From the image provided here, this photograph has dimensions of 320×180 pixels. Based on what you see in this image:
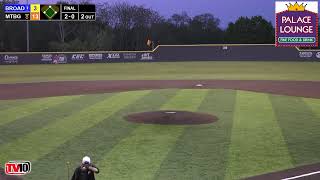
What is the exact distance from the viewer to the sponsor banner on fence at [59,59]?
182 feet

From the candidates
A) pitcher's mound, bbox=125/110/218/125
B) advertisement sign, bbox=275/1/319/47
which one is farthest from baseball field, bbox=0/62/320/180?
advertisement sign, bbox=275/1/319/47

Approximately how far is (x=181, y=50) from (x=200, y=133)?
44.2 metres

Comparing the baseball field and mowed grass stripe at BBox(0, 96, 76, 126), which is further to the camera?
mowed grass stripe at BBox(0, 96, 76, 126)

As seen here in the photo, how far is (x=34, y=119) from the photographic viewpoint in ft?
62.1

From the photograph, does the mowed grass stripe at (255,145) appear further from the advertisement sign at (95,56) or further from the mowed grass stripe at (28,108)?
the advertisement sign at (95,56)

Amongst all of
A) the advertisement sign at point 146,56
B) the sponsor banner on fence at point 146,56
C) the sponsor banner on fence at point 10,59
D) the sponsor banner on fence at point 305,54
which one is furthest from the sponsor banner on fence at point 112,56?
the sponsor banner on fence at point 305,54

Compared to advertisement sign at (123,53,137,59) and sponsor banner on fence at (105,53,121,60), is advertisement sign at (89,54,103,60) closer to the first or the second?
sponsor banner on fence at (105,53,121,60)

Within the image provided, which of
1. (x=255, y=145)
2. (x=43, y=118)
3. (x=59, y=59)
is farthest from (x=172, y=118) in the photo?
(x=59, y=59)

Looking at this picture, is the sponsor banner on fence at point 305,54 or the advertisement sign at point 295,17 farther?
the sponsor banner on fence at point 305,54

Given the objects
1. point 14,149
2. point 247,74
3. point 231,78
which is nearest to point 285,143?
point 14,149

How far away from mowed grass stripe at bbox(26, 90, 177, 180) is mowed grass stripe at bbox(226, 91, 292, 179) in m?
3.46

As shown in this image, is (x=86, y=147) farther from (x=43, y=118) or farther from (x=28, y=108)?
(x=28, y=108)

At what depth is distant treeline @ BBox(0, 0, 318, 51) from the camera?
81.2 metres

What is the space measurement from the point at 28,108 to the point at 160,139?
9147 mm
